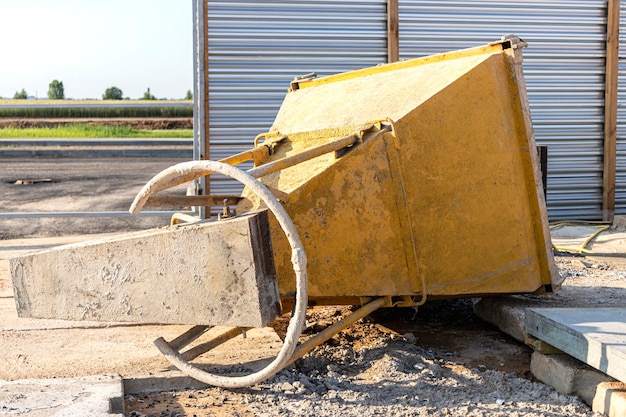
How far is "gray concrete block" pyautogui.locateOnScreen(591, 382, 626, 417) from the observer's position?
370 cm

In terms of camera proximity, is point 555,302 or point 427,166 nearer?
point 427,166

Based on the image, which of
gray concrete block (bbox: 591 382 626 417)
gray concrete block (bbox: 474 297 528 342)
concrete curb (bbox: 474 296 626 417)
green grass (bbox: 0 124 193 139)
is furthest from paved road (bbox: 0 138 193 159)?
gray concrete block (bbox: 591 382 626 417)

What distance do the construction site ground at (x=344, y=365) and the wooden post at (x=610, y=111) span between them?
528 cm

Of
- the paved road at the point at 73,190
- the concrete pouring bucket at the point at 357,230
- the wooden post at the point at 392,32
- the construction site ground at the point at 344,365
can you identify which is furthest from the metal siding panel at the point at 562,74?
the concrete pouring bucket at the point at 357,230

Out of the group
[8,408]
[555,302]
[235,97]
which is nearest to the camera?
[8,408]

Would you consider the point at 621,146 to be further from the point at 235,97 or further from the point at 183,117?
the point at 183,117

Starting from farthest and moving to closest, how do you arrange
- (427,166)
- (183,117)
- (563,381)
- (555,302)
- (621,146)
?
(183,117) → (621,146) → (555,302) → (427,166) → (563,381)

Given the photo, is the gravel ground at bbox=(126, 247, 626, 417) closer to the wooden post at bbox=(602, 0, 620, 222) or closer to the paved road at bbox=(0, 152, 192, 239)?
the wooden post at bbox=(602, 0, 620, 222)

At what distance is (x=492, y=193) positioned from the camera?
15.3ft

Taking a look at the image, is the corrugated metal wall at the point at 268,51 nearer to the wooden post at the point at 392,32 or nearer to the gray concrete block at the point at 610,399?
the wooden post at the point at 392,32


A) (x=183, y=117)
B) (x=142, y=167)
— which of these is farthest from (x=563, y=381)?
(x=183, y=117)

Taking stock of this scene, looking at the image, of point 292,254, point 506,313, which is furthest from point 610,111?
point 292,254

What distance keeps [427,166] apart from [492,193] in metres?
0.47

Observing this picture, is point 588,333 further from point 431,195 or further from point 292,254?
point 292,254
